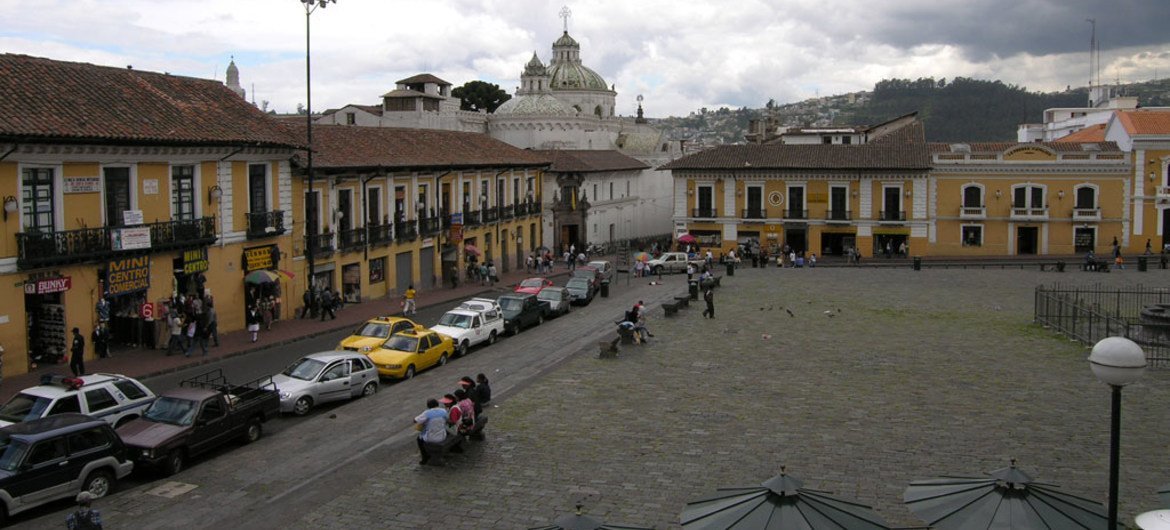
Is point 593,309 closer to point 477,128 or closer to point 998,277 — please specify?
point 998,277

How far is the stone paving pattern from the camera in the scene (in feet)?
44.5

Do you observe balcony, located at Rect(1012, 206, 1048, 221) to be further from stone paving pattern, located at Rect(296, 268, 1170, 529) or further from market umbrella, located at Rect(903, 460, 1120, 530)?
market umbrella, located at Rect(903, 460, 1120, 530)

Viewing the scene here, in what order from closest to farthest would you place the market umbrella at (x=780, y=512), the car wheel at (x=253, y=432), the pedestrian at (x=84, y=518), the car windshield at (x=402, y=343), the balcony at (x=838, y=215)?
the market umbrella at (x=780, y=512) < the pedestrian at (x=84, y=518) < the car wheel at (x=253, y=432) < the car windshield at (x=402, y=343) < the balcony at (x=838, y=215)

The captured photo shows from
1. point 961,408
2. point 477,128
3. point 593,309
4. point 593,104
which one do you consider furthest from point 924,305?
point 593,104

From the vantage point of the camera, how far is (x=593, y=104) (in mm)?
90500

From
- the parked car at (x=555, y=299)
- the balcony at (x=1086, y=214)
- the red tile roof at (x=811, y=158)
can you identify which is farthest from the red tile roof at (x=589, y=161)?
the balcony at (x=1086, y=214)

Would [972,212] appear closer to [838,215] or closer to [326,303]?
[838,215]

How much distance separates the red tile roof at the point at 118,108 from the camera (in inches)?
922

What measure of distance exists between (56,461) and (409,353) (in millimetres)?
10809

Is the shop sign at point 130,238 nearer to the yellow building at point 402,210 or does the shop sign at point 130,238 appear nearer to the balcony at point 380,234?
the yellow building at point 402,210

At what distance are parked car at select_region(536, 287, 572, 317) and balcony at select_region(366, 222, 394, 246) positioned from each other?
7244mm

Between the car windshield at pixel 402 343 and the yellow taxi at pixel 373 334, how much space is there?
0.39m

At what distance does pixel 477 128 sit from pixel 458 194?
2928 centimetres

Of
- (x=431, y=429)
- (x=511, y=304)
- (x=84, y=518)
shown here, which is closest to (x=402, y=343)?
(x=511, y=304)
